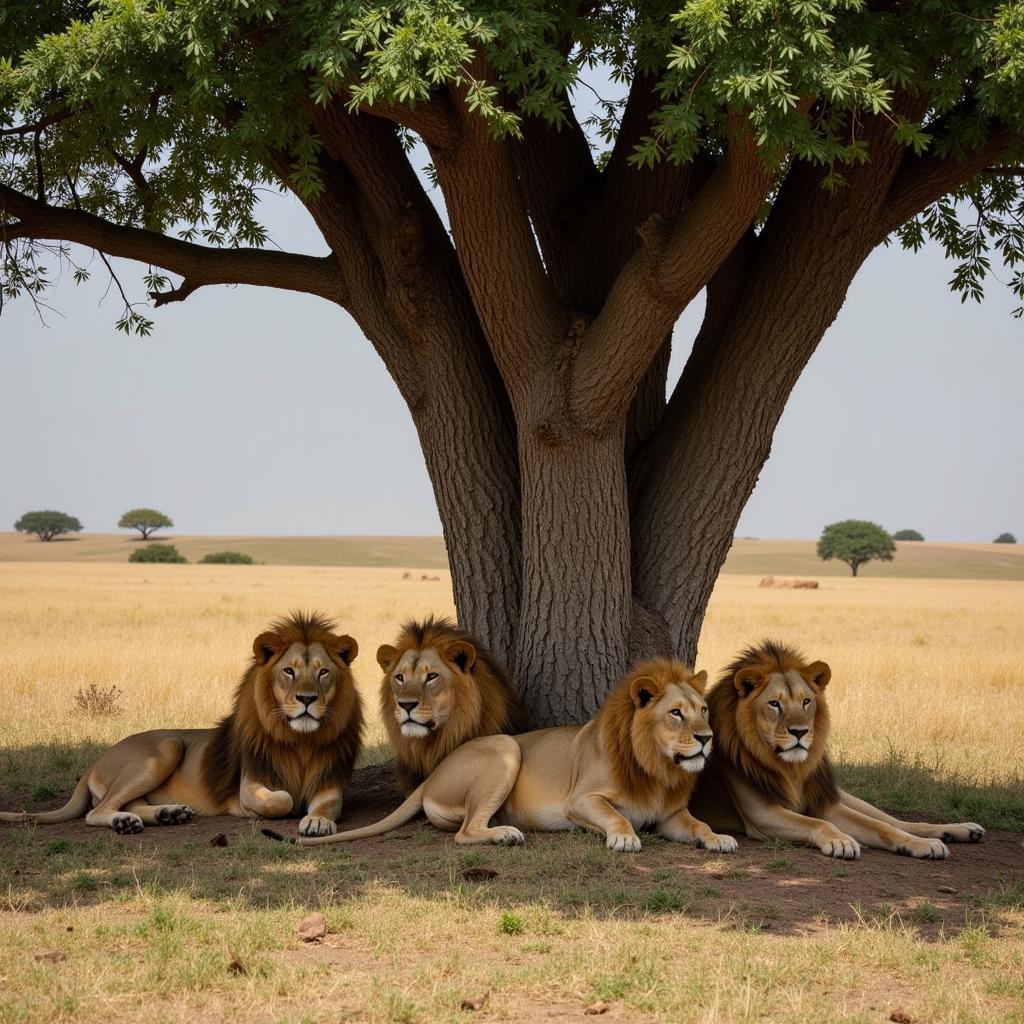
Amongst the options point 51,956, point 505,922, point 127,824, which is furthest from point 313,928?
point 127,824

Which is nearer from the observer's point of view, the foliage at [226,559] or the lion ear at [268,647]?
the lion ear at [268,647]

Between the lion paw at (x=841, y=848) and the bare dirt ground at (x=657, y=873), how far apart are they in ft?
0.20

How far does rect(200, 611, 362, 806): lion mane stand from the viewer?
8.62 metres

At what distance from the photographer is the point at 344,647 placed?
883 cm

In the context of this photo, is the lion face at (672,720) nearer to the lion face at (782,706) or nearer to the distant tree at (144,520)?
the lion face at (782,706)

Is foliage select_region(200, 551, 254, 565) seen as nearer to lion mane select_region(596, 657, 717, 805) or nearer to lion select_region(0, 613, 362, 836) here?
lion select_region(0, 613, 362, 836)

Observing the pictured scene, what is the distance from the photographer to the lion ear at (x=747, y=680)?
8.15 m

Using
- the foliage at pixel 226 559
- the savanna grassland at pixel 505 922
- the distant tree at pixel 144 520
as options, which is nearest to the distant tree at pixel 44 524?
the distant tree at pixel 144 520

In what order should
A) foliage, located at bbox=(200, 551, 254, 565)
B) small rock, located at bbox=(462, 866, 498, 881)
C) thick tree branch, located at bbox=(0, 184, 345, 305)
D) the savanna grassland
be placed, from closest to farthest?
the savanna grassland → small rock, located at bbox=(462, 866, 498, 881) → thick tree branch, located at bbox=(0, 184, 345, 305) → foliage, located at bbox=(200, 551, 254, 565)

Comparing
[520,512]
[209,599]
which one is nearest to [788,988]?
[520,512]

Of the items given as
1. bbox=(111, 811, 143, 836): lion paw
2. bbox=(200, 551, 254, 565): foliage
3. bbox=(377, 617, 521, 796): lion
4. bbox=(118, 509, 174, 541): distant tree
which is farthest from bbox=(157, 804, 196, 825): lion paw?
bbox=(118, 509, 174, 541): distant tree

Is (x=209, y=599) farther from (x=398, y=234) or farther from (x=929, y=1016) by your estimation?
(x=929, y=1016)

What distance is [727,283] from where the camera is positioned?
10344 millimetres

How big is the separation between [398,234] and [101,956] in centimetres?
591
